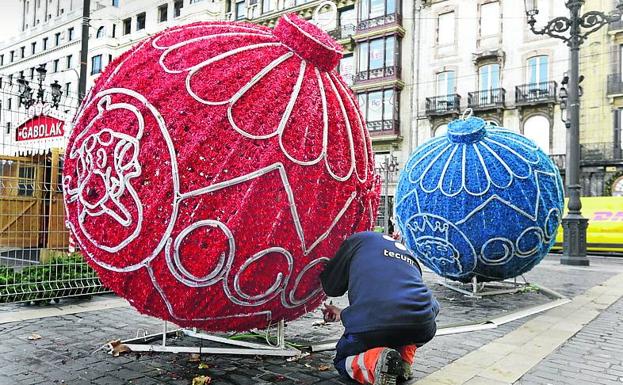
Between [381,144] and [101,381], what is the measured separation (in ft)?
92.7

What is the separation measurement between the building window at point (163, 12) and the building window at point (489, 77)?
24.4 meters

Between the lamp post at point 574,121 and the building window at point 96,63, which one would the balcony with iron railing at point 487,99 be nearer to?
the lamp post at point 574,121

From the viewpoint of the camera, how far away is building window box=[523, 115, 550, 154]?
1056 inches

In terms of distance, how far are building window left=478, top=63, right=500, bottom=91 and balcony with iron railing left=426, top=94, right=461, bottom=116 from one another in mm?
1468

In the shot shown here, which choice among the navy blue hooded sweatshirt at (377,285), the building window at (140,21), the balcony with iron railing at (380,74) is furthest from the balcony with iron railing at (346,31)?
the navy blue hooded sweatshirt at (377,285)

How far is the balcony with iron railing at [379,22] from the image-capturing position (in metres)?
30.7

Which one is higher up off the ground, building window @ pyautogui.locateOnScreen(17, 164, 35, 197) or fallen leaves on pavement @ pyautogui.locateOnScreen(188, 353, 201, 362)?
building window @ pyautogui.locateOnScreen(17, 164, 35, 197)

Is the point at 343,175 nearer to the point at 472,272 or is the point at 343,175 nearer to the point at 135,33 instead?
the point at 472,272

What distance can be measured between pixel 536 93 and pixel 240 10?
68.7 ft

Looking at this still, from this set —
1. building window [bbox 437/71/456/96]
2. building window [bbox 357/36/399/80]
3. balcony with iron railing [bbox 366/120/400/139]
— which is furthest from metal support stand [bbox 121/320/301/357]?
building window [bbox 357/36/399/80]

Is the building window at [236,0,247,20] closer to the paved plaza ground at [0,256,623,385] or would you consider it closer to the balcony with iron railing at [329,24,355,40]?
the balcony with iron railing at [329,24,355,40]

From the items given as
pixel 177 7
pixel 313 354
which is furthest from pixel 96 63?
pixel 313 354

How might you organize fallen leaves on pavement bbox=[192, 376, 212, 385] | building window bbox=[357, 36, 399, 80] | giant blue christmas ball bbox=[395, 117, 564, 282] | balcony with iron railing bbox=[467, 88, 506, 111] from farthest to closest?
building window bbox=[357, 36, 399, 80] < balcony with iron railing bbox=[467, 88, 506, 111] < giant blue christmas ball bbox=[395, 117, 564, 282] < fallen leaves on pavement bbox=[192, 376, 212, 385]

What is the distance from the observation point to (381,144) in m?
31.0
